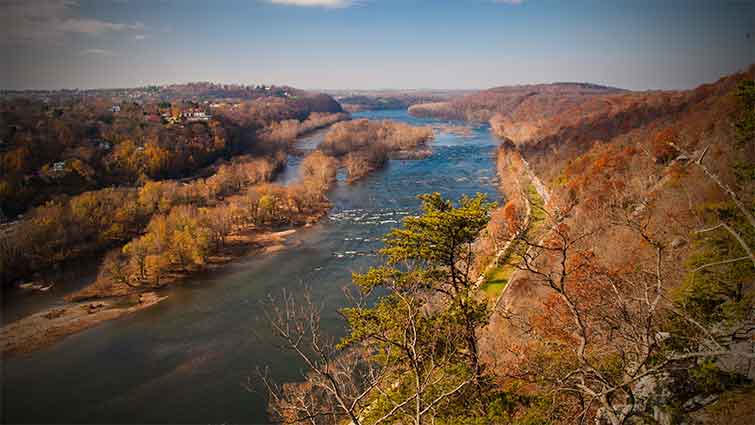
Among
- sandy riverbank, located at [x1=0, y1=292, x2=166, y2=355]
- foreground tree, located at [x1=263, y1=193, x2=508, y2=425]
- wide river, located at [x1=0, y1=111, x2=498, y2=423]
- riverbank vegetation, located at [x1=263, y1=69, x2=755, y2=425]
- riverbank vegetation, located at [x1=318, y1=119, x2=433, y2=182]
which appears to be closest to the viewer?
riverbank vegetation, located at [x1=263, y1=69, x2=755, y2=425]

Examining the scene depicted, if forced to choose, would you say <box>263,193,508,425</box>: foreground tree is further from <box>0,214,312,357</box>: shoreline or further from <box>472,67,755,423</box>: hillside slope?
<box>0,214,312,357</box>: shoreline

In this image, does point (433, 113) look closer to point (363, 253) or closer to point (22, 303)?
point (363, 253)

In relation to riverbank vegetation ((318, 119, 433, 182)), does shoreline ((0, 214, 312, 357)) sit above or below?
below

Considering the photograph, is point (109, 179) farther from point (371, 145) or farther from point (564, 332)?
point (564, 332)

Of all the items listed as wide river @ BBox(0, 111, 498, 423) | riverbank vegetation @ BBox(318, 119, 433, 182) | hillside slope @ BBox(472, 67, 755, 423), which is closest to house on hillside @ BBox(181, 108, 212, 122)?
riverbank vegetation @ BBox(318, 119, 433, 182)

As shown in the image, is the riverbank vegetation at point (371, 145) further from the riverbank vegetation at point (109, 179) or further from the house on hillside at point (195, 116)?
the house on hillside at point (195, 116)

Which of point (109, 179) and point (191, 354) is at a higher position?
point (109, 179)

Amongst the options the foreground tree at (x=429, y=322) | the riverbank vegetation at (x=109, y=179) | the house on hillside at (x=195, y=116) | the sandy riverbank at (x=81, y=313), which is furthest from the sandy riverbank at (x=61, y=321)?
the house on hillside at (x=195, y=116)

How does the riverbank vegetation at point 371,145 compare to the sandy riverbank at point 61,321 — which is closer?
the sandy riverbank at point 61,321

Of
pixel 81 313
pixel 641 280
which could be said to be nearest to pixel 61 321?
pixel 81 313
